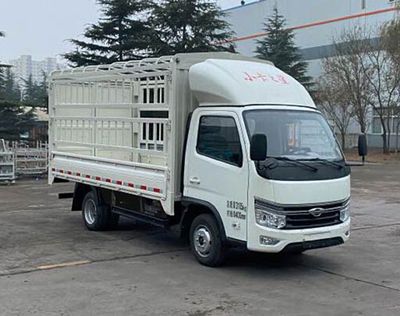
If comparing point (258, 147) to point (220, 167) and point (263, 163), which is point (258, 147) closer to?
point (263, 163)

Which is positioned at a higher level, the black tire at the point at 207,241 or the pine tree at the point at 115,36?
the pine tree at the point at 115,36

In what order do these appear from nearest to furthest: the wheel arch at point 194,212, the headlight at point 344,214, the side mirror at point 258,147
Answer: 1. the side mirror at point 258,147
2. the wheel arch at point 194,212
3. the headlight at point 344,214

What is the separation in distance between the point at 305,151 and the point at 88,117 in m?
4.59

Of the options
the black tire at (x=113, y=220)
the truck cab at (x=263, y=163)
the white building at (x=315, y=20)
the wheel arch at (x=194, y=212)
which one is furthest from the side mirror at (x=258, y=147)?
the white building at (x=315, y=20)

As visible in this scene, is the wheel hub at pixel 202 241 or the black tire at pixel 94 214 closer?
the wheel hub at pixel 202 241

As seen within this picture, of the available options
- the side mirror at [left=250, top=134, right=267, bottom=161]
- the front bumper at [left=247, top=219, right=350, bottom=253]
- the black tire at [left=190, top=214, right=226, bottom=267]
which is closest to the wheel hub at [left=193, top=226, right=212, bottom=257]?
the black tire at [left=190, top=214, right=226, bottom=267]

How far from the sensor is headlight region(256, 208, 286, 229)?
294 inches

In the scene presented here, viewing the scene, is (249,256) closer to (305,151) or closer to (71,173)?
(305,151)

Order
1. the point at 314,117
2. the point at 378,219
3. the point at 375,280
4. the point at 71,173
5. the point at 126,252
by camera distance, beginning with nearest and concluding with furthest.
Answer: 1. the point at 375,280
2. the point at 314,117
3. the point at 126,252
4. the point at 71,173
5. the point at 378,219

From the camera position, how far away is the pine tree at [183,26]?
2905 centimetres

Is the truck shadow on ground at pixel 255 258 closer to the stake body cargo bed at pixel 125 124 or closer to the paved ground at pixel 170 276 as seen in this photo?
the paved ground at pixel 170 276

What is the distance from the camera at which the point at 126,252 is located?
9234mm

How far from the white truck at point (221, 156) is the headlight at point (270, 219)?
1 centimetres

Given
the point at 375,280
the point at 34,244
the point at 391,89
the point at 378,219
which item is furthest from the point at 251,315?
the point at 391,89
